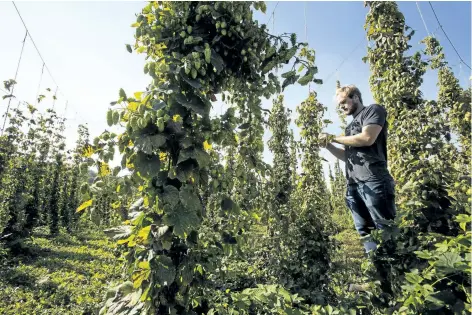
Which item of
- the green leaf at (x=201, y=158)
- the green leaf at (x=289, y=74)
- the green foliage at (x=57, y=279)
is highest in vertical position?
the green leaf at (x=289, y=74)

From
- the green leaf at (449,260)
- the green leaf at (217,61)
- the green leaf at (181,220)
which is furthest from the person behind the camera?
the green leaf at (217,61)

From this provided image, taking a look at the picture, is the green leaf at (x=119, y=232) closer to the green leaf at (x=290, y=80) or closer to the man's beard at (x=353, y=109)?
the green leaf at (x=290, y=80)

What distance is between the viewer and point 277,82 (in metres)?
1.92

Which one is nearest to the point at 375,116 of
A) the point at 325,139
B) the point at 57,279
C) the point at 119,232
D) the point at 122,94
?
the point at 325,139

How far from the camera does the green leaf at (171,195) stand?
1.42 m

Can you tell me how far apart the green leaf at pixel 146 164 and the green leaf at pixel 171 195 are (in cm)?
11

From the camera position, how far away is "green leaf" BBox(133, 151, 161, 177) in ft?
4.78

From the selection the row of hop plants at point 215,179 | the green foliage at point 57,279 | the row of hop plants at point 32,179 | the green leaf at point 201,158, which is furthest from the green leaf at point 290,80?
the row of hop plants at point 32,179

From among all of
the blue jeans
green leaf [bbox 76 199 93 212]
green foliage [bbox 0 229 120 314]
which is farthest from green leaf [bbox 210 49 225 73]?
green foliage [bbox 0 229 120 314]

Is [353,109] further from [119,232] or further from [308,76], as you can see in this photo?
[119,232]

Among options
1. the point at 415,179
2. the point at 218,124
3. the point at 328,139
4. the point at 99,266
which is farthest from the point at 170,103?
the point at 99,266

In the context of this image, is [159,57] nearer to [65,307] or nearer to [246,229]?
[246,229]

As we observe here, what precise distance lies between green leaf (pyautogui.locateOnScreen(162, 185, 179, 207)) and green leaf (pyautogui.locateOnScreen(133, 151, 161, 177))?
0.36ft

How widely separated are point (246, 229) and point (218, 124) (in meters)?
0.80
